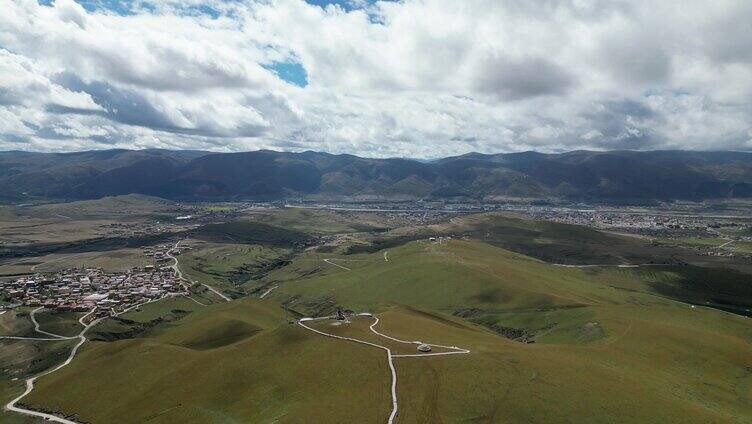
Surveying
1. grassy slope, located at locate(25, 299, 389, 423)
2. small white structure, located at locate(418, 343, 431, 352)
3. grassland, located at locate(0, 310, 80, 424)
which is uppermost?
small white structure, located at locate(418, 343, 431, 352)

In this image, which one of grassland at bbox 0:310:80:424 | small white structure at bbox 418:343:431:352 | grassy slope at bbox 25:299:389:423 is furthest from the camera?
grassland at bbox 0:310:80:424

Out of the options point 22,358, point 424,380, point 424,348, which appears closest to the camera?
point 424,380

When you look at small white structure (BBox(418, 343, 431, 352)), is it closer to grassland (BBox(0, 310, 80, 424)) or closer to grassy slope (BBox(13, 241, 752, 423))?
grassy slope (BBox(13, 241, 752, 423))

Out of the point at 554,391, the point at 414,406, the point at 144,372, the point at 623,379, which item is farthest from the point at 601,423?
the point at 144,372

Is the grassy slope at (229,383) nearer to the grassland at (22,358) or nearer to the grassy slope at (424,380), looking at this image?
the grassy slope at (424,380)

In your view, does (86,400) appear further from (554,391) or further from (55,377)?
(554,391)

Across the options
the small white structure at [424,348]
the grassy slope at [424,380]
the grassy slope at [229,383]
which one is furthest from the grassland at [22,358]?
the small white structure at [424,348]

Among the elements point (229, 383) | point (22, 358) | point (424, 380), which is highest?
point (424, 380)

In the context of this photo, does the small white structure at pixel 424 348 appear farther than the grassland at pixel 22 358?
No

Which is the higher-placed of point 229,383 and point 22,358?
point 229,383

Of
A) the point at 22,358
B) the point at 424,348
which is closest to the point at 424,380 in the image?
the point at 424,348

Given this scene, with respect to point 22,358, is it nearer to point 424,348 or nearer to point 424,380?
point 424,348

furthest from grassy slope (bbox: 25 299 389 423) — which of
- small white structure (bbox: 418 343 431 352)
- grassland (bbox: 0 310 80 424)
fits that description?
small white structure (bbox: 418 343 431 352)

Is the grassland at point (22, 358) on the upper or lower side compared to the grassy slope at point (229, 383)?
lower
